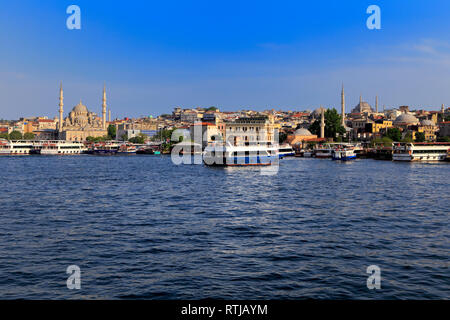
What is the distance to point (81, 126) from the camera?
144250mm

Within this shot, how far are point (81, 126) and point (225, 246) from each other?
466 ft

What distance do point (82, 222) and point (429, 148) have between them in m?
55.3

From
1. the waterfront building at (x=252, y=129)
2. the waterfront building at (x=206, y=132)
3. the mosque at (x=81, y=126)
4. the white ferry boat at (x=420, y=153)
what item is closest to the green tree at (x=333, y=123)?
the waterfront building at (x=252, y=129)

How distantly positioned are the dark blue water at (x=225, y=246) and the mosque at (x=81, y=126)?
120002 mm

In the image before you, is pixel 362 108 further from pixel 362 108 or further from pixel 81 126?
pixel 81 126

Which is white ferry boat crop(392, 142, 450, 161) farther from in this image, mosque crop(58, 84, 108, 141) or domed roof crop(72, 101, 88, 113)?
domed roof crop(72, 101, 88, 113)

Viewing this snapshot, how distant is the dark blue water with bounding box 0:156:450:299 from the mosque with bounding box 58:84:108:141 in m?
120

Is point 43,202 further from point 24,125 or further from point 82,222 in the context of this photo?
point 24,125

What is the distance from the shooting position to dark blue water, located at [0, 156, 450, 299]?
8.12m

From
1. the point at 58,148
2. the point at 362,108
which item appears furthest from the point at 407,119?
the point at 58,148

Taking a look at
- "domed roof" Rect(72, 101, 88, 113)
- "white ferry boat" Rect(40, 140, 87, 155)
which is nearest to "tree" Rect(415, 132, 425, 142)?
"white ferry boat" Rect(40, 140, 87, 155)

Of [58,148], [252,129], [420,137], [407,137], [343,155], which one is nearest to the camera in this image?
[343,155]

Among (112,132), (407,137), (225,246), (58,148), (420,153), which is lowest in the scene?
(225,246)
